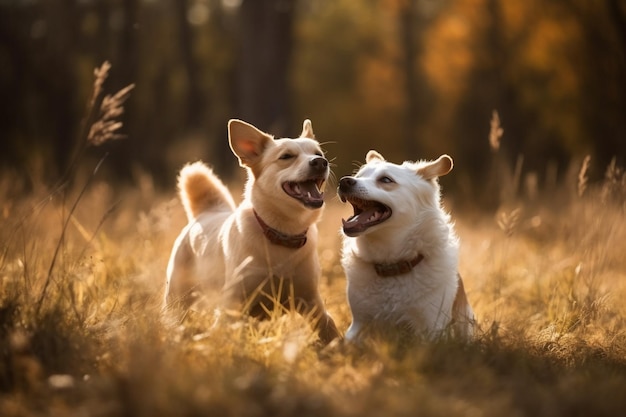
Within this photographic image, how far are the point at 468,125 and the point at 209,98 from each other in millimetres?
11992

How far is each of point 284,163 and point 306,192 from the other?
26 cm

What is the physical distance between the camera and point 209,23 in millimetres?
30219

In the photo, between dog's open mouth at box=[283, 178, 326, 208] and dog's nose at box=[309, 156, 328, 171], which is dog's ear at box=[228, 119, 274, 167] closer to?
dog's open mouth at box=[283, 178, 326, 208]

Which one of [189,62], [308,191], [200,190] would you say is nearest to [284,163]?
[308,191]

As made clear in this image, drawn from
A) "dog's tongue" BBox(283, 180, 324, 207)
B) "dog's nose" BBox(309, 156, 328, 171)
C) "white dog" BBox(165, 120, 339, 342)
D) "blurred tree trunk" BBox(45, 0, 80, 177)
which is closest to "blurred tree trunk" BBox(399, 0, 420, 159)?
"blurred tree trunk" BBox(45, 0, 80, 177)

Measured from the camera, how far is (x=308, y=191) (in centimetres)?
516

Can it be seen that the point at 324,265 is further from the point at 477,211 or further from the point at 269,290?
the point at 477,211

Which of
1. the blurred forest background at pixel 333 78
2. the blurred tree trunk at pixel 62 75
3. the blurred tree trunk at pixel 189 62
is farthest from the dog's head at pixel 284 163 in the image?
the blurred tree trunk at pixel 189 62

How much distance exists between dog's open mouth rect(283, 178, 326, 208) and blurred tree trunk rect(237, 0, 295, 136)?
8.73 meters

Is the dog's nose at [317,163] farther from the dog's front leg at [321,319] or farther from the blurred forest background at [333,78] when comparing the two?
the blurred forest background at [333,78]

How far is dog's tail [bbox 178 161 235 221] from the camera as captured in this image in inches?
235

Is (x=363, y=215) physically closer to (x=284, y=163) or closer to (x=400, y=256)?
(x=400, y=256)

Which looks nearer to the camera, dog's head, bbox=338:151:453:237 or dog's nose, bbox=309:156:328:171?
dog's head, bbox=338:151:453:237

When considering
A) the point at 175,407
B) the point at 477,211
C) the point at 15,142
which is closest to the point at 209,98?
the point at 15,142
